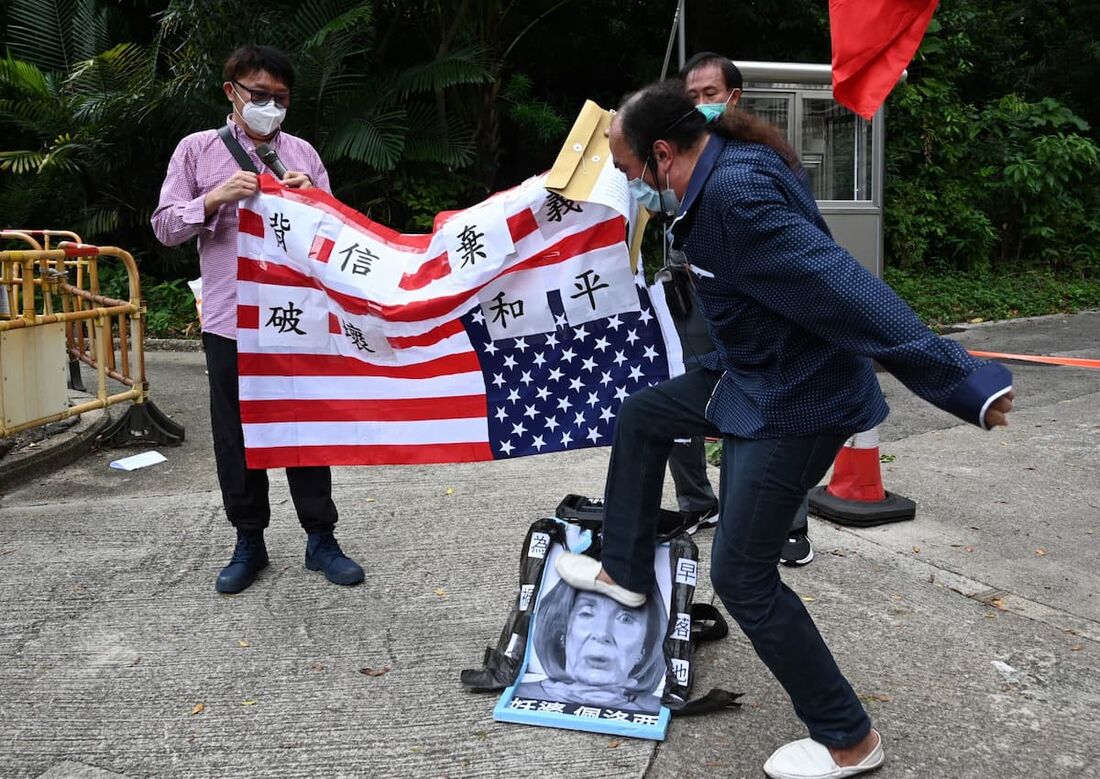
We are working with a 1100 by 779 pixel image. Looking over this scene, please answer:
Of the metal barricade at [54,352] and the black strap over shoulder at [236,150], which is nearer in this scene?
the black strap over shoulder at [236,150]

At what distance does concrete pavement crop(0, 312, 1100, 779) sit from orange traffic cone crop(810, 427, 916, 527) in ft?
0.26

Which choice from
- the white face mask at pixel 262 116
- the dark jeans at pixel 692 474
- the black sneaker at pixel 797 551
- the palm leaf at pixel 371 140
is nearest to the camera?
the white face mask at pixel 262 116

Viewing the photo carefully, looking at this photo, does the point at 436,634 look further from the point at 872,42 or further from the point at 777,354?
the point at 872,42

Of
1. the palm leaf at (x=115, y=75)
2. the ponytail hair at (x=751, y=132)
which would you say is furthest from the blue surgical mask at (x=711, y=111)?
the palm leaf at (x=115, y=75)

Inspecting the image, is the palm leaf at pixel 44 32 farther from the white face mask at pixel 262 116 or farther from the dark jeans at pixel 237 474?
the dark jeans at pixel 237 474

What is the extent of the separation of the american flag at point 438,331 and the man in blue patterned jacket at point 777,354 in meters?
1.03

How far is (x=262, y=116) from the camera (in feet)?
12.9

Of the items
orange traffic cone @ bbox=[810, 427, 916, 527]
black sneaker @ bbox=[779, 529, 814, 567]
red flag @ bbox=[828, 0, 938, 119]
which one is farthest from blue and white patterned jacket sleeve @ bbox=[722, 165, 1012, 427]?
orange traffic cone @ bbox=[810, 427, 916, 527]

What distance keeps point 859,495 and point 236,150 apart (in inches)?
124

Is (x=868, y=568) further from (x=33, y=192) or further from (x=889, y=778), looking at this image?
(x=33, y=192)

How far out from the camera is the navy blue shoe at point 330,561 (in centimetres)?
414

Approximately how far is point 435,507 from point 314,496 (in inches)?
43.3

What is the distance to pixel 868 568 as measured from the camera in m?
4.27

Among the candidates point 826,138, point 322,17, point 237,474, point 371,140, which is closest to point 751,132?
point 237,474
